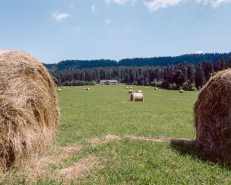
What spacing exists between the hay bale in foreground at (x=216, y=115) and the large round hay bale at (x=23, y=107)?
18.4ft

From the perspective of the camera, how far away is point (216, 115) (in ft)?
22.2

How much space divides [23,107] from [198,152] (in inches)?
230

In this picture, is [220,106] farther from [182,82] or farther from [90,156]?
[182,82]

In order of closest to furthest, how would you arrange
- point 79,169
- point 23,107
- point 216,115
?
point 79,169
point 23,107
point 216,115

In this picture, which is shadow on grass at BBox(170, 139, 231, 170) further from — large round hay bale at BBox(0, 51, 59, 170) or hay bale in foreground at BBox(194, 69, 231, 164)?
large round hay bale at BBox(0, 51, 59, 170)

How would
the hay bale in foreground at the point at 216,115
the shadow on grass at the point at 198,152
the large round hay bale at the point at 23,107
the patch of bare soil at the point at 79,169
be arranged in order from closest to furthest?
1. the patch of bare soil at the point at 79,169
2. the large round hay bale at the point at 23,107
3. the shadow on grass at the point at 198,152
4. the hay bale in foreground at the point at 216,115

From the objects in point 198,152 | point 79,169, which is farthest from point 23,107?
point 198,152

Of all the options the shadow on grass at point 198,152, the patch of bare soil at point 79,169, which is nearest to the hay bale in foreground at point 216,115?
the shadow on grass at point 198,152

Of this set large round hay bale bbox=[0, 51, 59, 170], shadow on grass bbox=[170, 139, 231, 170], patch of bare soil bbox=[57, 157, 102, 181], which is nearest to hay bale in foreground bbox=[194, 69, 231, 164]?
shadow on grass bbox=[170, 139, 231, 170]

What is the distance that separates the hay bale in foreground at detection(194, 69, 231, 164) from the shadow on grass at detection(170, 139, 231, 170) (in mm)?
163

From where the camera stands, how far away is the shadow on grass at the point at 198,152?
5.79 meters

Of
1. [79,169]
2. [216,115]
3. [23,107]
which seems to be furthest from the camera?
[216,115]

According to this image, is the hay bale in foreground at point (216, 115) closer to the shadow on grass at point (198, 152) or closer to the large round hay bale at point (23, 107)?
the shadow on grass at point (198, 152)

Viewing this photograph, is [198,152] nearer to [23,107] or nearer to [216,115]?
[216,115]
